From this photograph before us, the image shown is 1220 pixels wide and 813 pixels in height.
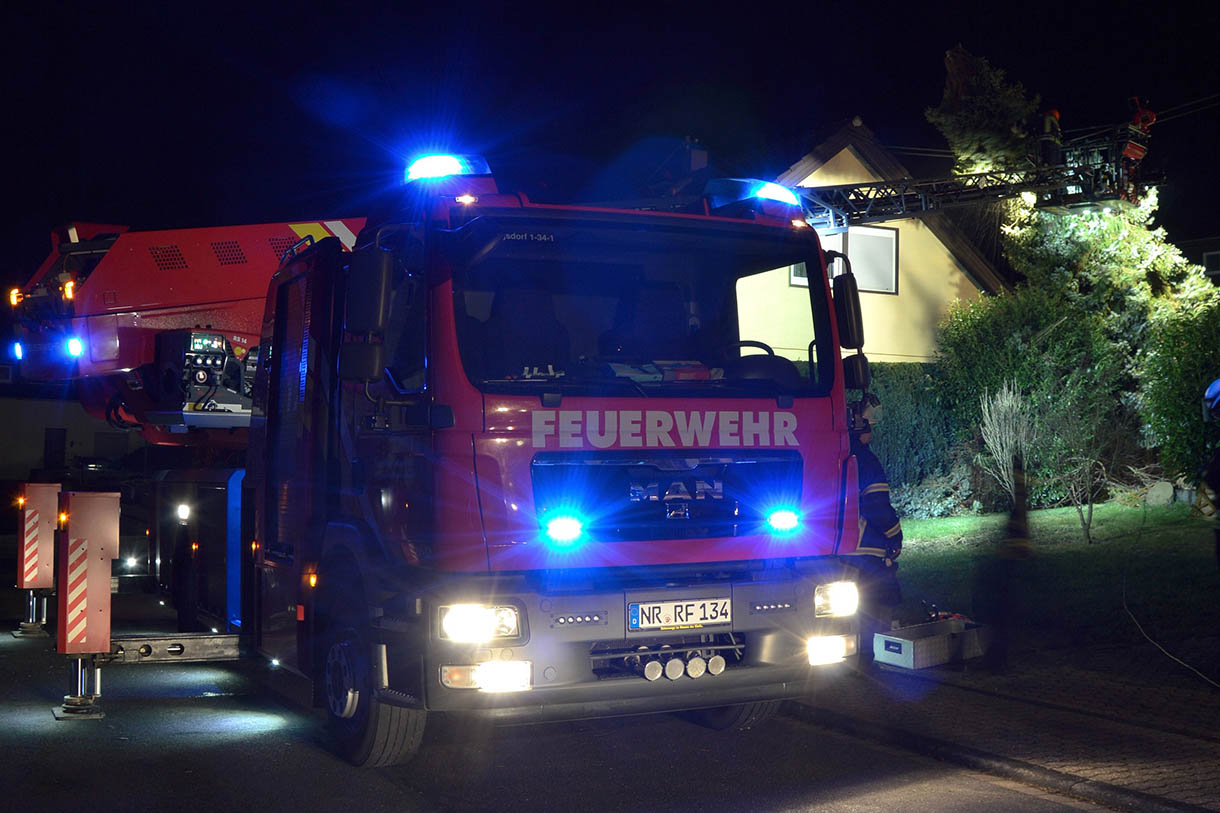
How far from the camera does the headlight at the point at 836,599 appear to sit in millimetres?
6085

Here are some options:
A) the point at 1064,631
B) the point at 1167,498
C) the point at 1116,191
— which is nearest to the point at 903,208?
the point at 1116,191

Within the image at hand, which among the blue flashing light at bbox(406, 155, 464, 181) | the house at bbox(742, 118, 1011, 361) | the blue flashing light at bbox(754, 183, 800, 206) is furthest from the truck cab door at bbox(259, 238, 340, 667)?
the house at bbox(742, 118, 1011, 361)

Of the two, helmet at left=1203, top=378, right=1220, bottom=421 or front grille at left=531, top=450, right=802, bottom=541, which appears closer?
front grille at left=531, top=450, right=802, bottom=541

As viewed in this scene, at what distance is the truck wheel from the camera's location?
7047 mm

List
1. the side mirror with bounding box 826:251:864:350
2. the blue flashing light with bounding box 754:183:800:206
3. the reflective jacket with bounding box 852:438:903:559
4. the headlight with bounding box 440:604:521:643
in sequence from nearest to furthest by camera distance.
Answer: the headlight with bounding box 440:604:521:643 → the side mirror with bounding box 826:251:864:350 → the blue flashing light with bounding box 754:183:800:206 → the reflective jacket with bounding box 852:438:903:559

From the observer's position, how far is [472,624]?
5.41 metres

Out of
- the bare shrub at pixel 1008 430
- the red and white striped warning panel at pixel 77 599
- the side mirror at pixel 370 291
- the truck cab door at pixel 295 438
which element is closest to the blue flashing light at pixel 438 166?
the side mirror at pixel 370 291

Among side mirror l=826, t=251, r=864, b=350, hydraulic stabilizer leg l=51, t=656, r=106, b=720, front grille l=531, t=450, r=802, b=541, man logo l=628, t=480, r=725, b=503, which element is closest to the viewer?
front grille l=531, t=450, r=802, b=541

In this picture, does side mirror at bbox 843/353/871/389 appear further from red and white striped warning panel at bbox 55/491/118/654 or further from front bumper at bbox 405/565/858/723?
red and white striped warning panel at bbox 55/491/118/654

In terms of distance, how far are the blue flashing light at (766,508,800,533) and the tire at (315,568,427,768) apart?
193 centimetres

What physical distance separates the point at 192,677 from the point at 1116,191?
52.7 ft

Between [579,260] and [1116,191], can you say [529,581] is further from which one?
[1116,191]

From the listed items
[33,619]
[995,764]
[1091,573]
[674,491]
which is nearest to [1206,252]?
[1091,573]

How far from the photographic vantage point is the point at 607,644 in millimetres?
5617
